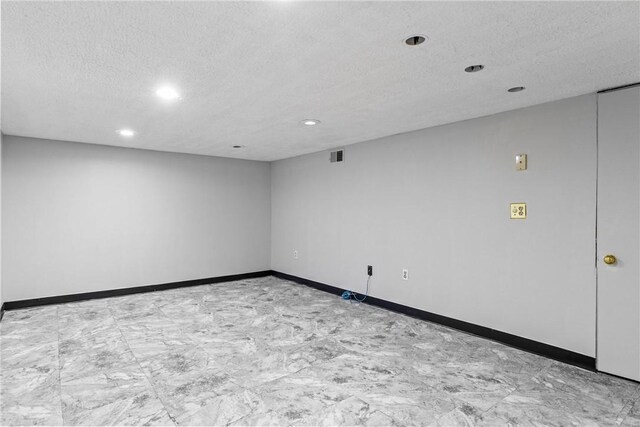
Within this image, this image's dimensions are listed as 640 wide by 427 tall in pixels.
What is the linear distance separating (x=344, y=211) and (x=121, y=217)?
326 cm

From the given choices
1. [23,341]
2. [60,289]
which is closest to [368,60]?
[23,341]

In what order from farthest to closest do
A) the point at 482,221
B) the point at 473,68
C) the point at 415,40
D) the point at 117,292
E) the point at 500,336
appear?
the point at 117,292 → the point at 482,221 → the point at 500,336 → the point at 473,68 → the point at 415,40

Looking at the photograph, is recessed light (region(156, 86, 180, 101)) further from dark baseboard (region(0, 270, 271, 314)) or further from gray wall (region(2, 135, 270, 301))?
dark baseboard (region(0, 270, 271, 314))

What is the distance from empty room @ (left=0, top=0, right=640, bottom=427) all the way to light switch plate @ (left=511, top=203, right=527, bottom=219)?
1cm

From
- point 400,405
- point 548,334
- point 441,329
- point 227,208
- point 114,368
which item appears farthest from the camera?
point 227,208

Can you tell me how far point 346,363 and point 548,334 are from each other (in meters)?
1.75

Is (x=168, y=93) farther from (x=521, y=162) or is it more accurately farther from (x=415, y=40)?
(x=521, y=162)

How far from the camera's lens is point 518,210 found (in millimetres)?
3242

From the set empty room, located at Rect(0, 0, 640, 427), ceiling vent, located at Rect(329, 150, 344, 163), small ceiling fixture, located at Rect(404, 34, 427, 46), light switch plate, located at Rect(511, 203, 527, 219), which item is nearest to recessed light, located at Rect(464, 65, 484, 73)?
empty room, located at Rect(0, 0, 640, 427)

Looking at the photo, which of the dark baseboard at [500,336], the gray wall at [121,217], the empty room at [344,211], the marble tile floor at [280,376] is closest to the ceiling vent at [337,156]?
the empty room at [344,211]

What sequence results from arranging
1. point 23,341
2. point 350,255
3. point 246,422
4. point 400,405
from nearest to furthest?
point 246,422 → point 400,405 → point 23,341 → point 350,255

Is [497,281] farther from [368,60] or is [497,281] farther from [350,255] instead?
[368,60]

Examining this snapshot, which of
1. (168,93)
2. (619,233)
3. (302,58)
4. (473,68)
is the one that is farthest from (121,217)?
(619,233)

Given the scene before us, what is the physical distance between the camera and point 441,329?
3.72m
